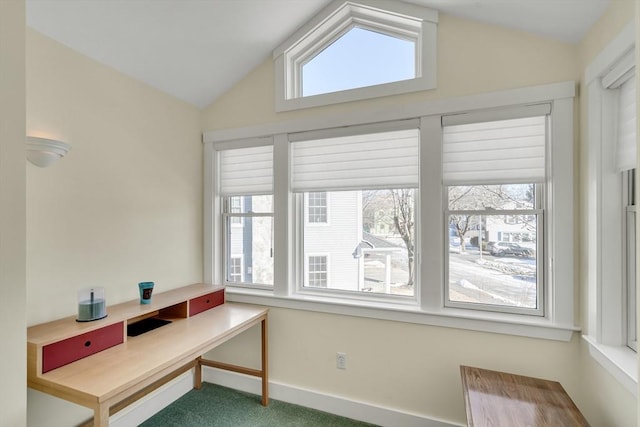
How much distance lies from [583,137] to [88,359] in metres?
2.94

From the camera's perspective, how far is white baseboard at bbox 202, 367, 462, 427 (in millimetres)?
2096

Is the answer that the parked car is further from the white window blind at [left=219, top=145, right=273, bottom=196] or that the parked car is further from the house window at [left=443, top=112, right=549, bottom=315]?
the white window blind at [left=219, top=145, right=273, bottom=196]

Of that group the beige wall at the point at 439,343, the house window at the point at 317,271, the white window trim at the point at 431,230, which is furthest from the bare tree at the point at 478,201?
the house window at the point at 317,271

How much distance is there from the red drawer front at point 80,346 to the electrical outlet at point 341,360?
143 cm

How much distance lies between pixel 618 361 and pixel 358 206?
163 cm

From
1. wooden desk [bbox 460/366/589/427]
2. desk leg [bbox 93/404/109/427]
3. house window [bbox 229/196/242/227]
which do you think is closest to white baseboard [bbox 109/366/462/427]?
wooden desk [bbox 460/366/589/427]

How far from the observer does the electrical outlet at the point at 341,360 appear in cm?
229

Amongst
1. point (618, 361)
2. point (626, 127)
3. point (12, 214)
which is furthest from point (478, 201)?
point (12, 214)

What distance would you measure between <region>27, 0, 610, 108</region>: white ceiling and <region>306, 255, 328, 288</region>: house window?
1.68 m

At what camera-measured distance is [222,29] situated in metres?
2.16

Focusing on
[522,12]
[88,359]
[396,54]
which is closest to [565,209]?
[522,12]

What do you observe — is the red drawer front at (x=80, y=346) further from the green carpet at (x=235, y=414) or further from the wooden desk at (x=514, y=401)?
the wooden desk at (x=514, y=401)

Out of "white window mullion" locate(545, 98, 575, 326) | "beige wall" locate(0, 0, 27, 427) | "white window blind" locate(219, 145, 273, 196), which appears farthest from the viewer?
"white window blind" locate(219, 145, 273, 196)

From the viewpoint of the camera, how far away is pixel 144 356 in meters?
1.63
